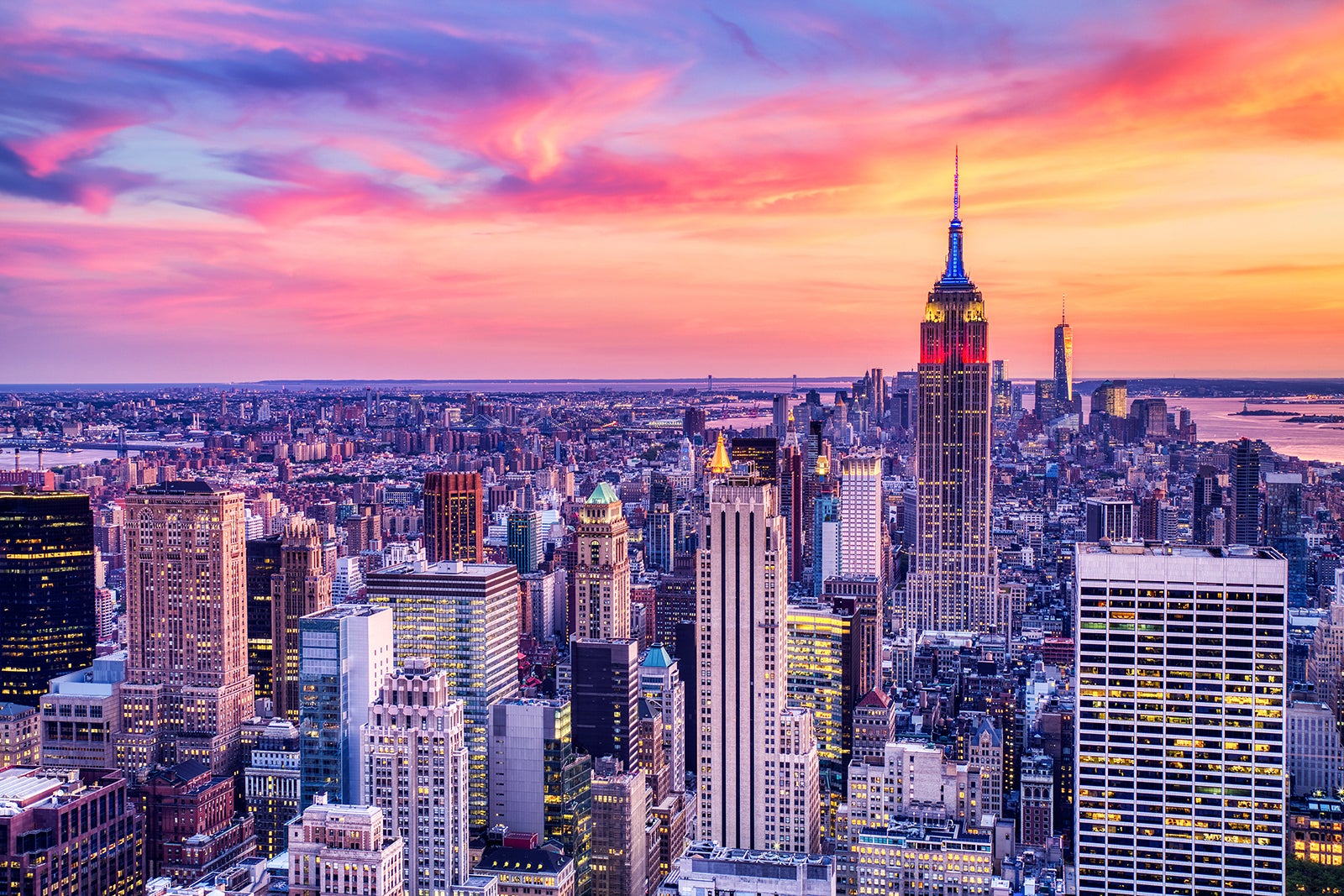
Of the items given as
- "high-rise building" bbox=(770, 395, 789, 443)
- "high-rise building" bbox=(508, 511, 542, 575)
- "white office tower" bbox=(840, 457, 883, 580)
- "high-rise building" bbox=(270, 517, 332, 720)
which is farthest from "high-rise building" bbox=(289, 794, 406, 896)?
"high-rise building" bbox=(770, 395, 789, 443)

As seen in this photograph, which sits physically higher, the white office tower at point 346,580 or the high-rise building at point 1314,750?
the white office tower at point 346,580

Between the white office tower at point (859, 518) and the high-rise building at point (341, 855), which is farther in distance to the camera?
the white office tower at point (859, 518)

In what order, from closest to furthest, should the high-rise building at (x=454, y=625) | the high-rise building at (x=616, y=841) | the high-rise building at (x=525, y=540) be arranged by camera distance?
the high-rise building at (x=616, y=841) → the high-rise building at (x=454, y=625) → the high-rise building at (x=525, y=540)

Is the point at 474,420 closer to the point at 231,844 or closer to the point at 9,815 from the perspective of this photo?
the point at 231,844

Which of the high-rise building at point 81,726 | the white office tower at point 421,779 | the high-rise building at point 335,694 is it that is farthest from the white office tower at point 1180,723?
the high-rise building at point 81,726

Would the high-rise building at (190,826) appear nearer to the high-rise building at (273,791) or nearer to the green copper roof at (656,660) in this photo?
the high-rise building at (273,791)

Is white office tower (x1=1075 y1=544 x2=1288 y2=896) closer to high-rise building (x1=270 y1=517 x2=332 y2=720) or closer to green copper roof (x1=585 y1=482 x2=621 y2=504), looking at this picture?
high-rise building (x1=270 y1=517 x2=332 y2=720)
